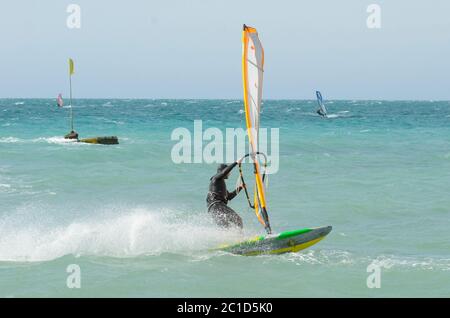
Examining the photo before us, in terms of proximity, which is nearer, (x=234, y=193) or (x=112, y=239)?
(x=234, y=193)

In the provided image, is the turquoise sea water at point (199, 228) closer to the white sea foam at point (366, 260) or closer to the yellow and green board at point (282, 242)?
the white sea foam at point (366, 260)

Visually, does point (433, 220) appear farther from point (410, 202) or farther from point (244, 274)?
point (244, 274)

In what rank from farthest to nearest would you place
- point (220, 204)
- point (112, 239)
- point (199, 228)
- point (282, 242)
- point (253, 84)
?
1. point (112, 239)
2. point (199, 228)
3. point (220, 204)
4. point (282, 242)
5. point (253, 84)

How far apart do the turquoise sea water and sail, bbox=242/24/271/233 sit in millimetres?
1700

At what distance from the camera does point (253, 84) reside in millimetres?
12078

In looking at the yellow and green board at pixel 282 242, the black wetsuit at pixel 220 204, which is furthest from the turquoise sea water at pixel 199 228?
the black wetsuit at pixel 220 204

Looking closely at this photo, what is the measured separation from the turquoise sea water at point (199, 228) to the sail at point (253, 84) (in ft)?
5.58

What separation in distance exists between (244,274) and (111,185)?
44.6 ft

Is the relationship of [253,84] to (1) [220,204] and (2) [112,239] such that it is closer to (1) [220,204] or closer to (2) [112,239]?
(1) [220,204]

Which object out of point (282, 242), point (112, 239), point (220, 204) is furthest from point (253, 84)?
point (112, 239)

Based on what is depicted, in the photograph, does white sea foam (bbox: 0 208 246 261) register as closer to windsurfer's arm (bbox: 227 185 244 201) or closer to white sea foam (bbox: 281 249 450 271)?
windsurfer's arm (bbox: 227 185 244 201)

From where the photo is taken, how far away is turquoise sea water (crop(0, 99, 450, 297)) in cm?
1133

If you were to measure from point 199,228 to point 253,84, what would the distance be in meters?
3.51
